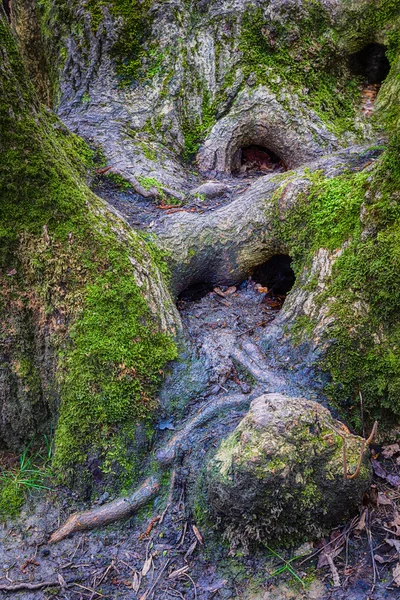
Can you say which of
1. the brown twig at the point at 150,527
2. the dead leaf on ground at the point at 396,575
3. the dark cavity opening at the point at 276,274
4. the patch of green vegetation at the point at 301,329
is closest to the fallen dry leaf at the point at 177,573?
the brown twig at the point at 150,527

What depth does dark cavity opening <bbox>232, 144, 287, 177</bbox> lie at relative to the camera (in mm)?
5453

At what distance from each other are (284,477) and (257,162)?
13.3 feet

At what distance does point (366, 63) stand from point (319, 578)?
18.1 ft

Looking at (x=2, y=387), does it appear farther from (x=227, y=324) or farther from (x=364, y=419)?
(x=364, y=419)

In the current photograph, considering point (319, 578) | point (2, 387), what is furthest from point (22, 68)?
point (319, 578)

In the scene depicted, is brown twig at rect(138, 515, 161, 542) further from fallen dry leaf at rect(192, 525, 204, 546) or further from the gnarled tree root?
fallen dry leaf at rect(192, 525, 204, 546)

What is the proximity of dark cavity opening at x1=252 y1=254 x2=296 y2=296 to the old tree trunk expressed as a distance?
20 millimetres

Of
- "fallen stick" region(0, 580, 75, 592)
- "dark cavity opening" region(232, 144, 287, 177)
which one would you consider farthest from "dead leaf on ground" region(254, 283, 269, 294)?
"fallen stick" region(0, 580, 75, 592)

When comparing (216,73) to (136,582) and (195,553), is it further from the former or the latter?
(136,582)

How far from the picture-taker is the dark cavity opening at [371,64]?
18.3 ft

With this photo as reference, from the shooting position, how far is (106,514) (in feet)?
9.67

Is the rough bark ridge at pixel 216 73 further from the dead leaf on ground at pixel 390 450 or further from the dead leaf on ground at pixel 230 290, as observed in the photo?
the dead leaf on ground at pixel 390 450

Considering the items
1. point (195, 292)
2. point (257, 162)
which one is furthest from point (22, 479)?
point (257, 162)

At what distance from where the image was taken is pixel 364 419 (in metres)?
3.17
